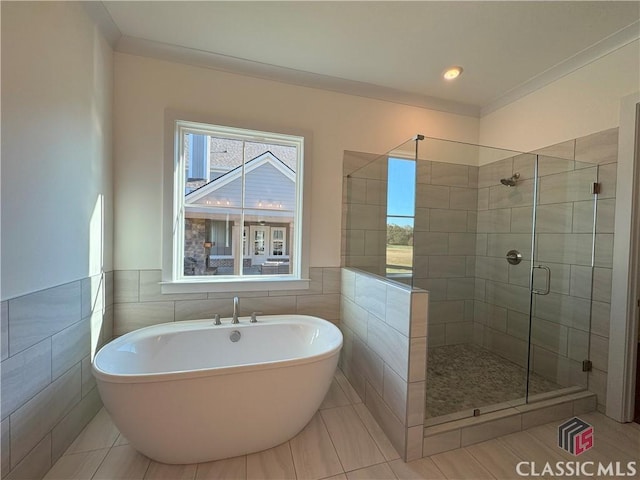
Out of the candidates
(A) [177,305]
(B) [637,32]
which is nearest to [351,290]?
(A) [177,305]

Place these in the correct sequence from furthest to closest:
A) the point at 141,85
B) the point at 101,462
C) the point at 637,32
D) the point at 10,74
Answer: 1. the point at 141,85
2. the point at 637,32
3. the point at 101,462
4. the point at 10,74

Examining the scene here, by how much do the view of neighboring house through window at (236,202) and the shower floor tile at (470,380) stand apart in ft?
4.68

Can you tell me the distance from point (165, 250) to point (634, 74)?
3390 millimetres

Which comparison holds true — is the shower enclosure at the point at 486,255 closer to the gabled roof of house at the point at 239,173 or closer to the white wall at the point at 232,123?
the white wall at the point at 232,123

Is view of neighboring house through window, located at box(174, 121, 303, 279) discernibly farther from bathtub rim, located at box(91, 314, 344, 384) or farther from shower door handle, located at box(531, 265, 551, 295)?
shower door handle, located at box(531, 265, 551, 295)

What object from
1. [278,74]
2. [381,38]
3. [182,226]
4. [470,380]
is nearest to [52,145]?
[182,226]

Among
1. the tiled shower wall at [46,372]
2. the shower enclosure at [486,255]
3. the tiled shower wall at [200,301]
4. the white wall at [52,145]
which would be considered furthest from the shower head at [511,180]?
the tiled shower wall at [46,372]

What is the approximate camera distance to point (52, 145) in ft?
4.25

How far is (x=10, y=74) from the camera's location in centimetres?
106

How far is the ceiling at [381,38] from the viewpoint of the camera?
1.55 m

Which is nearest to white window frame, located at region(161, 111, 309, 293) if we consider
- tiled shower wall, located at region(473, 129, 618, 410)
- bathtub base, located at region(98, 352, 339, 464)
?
bathtub base, located at region(98, 352, 339, 464)

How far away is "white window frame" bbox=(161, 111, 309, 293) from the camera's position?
1.98 m

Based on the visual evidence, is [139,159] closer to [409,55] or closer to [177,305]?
[177,305]

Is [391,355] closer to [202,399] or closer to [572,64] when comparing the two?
[202,399]
